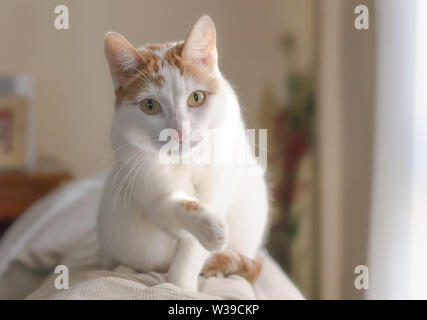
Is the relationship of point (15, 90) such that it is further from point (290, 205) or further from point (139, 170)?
point (139, 170)

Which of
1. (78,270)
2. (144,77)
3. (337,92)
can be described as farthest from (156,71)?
(337,92)

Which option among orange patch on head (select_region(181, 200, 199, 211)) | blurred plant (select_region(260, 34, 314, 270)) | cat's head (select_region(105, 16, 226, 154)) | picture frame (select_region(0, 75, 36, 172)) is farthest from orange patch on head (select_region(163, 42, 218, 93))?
picture frame (select_region(0, 75, 36, 172))

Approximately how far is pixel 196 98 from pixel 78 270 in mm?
340

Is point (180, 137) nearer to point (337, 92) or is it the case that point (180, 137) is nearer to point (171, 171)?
point (171, 171)

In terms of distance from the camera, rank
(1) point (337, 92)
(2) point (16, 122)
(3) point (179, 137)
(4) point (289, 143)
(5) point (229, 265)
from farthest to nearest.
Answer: (2) point (16, 122) < (4) point (289, 143) < (1) point (337, 92) < (5) point (229, 265) < (3) point (179, 137)

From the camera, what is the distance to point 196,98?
19.7 inches

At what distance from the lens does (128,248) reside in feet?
1.91

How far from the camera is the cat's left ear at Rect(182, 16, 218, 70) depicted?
476 millimetres

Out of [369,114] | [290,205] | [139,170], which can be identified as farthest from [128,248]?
[290,205]

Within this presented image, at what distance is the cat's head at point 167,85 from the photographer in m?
0.49

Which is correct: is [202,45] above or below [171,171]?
above

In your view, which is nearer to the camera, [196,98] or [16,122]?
[196,98]

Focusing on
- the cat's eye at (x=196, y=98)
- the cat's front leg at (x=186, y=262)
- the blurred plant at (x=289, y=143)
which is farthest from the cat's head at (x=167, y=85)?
the blurred plant at (x=289, y=143)

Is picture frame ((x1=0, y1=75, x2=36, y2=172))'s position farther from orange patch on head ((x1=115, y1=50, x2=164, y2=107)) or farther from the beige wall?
orange patch on head ((x1=115, y1=50, x2=164, y2=107))
